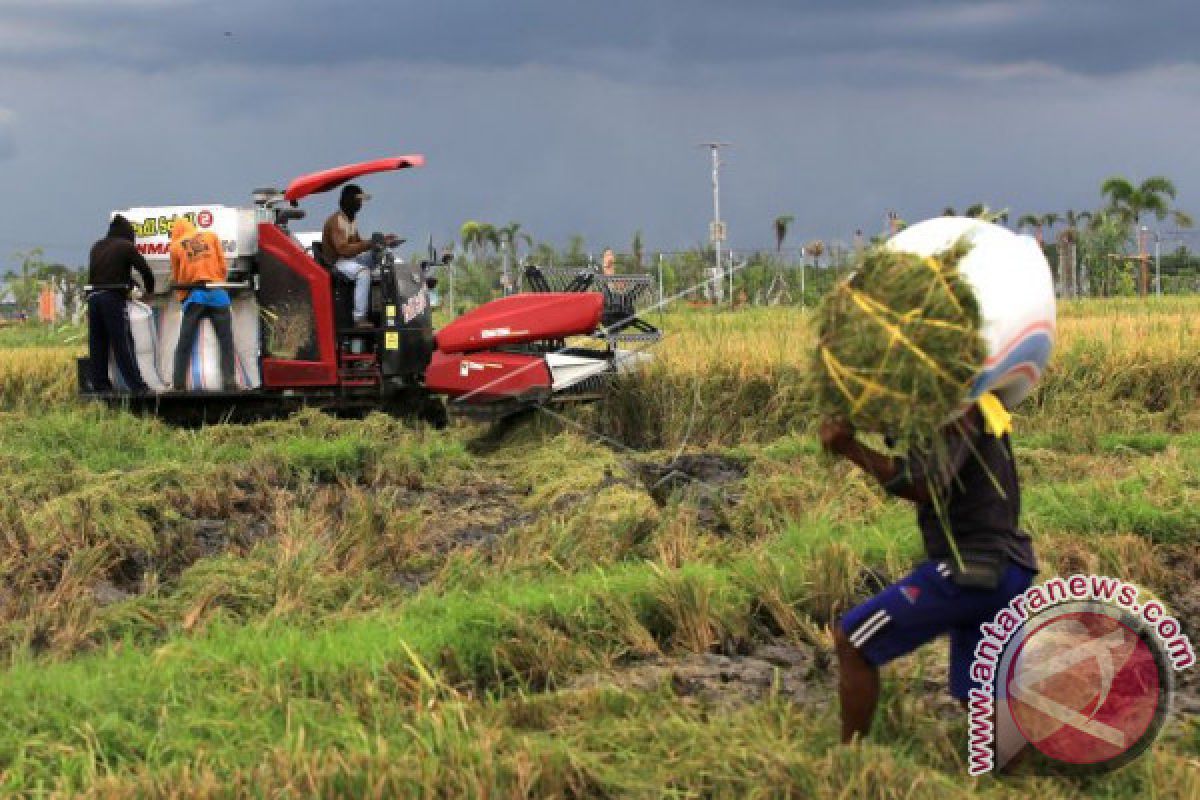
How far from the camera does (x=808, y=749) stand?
15.6 feet

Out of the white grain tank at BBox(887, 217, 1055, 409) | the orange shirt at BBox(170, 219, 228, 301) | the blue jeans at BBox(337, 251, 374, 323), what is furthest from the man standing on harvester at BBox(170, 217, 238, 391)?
the white grain tank at BBox(887, 217, 1055, 409)

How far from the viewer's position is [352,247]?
1308cm

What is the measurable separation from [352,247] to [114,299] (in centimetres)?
227

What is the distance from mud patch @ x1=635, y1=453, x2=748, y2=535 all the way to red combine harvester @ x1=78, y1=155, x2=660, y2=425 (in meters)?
1.89

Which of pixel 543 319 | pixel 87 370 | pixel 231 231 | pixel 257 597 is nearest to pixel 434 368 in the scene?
pixel 543 319

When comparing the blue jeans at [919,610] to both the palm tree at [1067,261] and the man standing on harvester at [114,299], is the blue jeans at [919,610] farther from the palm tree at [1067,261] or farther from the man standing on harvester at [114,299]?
the palm tree at [1067,261]

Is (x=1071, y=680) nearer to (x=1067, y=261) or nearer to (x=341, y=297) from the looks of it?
(x=341, y=297)

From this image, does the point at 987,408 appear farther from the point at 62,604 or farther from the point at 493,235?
the point at 493,235

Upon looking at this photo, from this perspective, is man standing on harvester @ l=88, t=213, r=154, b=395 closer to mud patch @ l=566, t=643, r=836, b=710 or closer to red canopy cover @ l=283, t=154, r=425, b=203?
red canopy cover @ l=283, t=154, r=425, b=203

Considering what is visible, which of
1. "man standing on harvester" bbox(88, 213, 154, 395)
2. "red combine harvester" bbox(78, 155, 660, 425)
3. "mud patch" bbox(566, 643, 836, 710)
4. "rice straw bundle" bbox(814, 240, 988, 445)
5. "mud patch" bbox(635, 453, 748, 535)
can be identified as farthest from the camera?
"man standing on harvester" bbox(88, 213, 154, 395)

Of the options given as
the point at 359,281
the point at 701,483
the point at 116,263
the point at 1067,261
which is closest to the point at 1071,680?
the point at 701,483

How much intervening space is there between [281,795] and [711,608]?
2437mm

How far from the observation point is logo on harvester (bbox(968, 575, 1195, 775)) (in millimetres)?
4727

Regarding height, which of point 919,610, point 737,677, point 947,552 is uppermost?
point 947,552
